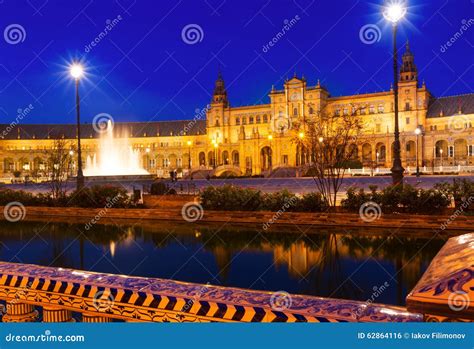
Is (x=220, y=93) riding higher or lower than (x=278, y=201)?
higher

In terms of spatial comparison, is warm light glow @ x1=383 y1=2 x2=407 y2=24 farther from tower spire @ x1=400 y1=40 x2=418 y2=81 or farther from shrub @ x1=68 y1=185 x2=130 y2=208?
tower spire @ x1=400 y1=40 x2=418 y2=81

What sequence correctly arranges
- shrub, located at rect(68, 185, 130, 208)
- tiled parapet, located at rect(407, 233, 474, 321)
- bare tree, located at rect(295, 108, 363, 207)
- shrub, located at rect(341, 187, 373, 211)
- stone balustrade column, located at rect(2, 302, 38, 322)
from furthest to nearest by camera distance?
shrub, located at rect(68, 185, 130, 208) < bare tree, located at rect(295, 108, 363, 207) < shrub, located at rect(341, 187, 373, 211) < stone balustrade column, located at rect(2, 302, 38, 322) < tiled parapet, located at rect(407, 233, 474, 321)

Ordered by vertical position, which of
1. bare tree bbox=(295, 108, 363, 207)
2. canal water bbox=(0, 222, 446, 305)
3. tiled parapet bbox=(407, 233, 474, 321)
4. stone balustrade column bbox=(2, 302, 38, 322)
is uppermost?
bare tree bbox=(295, 108, 363, 207)

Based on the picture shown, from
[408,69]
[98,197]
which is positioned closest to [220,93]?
[408,69]

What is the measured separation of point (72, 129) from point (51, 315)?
11514cm

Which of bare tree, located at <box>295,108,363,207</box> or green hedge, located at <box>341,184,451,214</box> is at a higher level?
bare tree, located at <box>295,108,363,207</box>

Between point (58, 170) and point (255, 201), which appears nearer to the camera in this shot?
point (255, 201)

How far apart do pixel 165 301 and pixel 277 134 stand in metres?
76.2

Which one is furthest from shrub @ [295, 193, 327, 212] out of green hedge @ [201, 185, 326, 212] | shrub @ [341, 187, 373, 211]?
shrub @ [341, 187, 373, 211]

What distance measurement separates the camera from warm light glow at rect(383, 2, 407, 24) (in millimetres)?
15453

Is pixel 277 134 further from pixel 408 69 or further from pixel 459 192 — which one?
pixel 459 192

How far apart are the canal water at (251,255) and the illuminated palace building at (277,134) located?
43.2 metres

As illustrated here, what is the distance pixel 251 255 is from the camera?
10000mm

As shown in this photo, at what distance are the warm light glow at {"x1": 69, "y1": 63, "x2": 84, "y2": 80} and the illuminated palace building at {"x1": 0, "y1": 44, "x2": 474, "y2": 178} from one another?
3717cm
